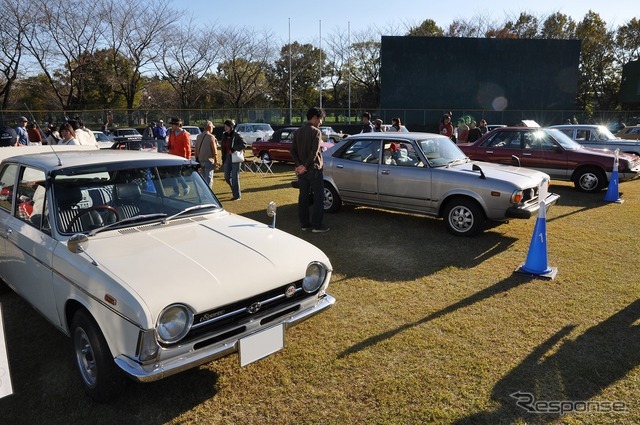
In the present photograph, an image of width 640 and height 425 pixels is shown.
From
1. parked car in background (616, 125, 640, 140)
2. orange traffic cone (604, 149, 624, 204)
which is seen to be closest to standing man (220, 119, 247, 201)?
orange traffic cone (604, 149, 624, 204)

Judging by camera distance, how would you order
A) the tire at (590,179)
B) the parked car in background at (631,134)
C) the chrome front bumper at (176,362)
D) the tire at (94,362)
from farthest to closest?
the parked car in background at (631,134) → the tire at (590,179) → the tire at (94,362) → the chrome front bumper at (176,362)

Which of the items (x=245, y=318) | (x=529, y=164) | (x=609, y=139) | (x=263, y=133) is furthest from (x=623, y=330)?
(x=263, y=133)

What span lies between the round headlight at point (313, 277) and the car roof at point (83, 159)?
1733mm

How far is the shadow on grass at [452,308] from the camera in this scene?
12.2 ft

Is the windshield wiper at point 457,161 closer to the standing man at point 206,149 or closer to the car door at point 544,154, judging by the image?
the car door at point 544,154

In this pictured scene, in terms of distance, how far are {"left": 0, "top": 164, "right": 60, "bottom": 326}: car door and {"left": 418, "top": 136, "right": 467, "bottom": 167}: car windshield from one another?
17.9 ft

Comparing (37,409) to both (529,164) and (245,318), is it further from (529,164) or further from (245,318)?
(529,164)

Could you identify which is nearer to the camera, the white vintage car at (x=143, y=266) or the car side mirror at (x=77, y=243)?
the white vintage car at (x=143, y=266)

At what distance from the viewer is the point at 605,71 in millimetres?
47594

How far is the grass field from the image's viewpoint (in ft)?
9.57

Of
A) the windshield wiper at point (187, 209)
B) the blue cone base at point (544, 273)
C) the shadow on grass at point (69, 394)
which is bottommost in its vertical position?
the shadow on grass at point (69, 394)

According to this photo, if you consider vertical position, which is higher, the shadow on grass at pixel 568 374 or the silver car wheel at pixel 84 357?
the silver car wheel at pixel 84 357

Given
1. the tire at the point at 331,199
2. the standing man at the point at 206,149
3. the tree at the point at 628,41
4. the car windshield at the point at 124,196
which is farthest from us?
the tree at the point at 628,41

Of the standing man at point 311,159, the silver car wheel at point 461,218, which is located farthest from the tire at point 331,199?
the silver car wheel at point 461,218
